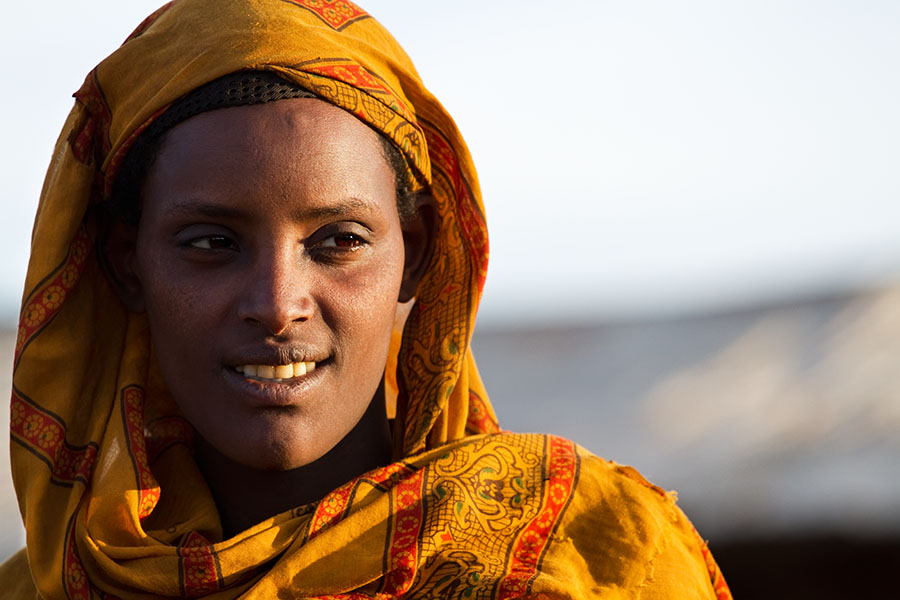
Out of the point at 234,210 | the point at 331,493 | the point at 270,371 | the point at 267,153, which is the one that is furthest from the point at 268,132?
the point at 331,493

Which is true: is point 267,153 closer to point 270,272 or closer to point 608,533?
point 270,272

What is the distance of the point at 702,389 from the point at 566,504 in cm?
821

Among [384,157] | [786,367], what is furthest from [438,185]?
[786,367]

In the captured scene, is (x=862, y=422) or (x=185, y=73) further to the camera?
(x=862, y=422)

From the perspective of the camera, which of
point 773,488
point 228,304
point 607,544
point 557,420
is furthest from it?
point 557,420

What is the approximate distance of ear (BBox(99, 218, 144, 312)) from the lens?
2523mm

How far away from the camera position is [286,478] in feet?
8.17

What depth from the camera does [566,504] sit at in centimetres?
248

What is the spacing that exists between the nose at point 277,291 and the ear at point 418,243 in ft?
1.33

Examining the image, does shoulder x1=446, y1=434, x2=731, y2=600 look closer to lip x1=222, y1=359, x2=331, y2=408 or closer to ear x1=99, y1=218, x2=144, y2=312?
lip x1=222, y1=359, x2=331, y2=408

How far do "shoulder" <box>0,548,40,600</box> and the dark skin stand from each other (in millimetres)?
733

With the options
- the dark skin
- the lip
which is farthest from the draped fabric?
the lip

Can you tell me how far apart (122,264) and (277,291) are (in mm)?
540

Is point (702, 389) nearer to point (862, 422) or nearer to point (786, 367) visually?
point (786, 367)
